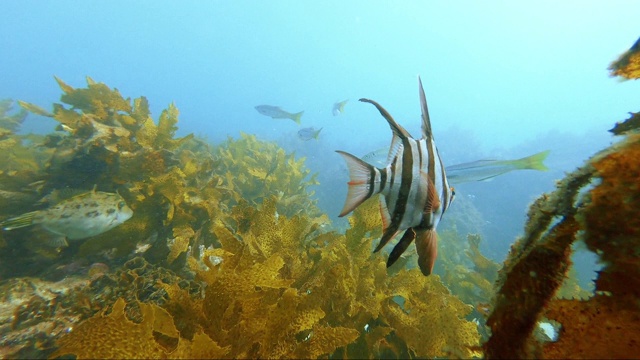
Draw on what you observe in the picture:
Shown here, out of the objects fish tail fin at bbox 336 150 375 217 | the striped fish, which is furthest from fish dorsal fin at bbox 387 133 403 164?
fish tail fin at bbox 336 150 375 217

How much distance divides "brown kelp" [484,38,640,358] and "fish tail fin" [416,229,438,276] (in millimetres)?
279

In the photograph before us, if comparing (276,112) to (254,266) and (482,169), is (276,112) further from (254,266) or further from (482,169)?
(254,266)

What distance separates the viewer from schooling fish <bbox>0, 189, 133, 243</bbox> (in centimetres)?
250

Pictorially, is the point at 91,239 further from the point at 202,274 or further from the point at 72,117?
the point at 72,117

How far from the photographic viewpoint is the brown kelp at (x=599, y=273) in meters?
0.75

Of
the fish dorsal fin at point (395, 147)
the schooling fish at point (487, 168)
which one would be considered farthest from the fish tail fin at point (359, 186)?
the schooling fish at point (487, 168)

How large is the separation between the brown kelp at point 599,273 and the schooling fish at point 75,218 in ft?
9.92

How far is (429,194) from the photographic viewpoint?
115cm

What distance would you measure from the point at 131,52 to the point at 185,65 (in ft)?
65.4

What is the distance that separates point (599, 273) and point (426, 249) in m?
0.49

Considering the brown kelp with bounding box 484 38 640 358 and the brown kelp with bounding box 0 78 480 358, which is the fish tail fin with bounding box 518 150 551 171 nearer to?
the brown kelp with bounding box 0 78 480 358

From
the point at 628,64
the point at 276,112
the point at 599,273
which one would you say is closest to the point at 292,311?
the point at 599,273

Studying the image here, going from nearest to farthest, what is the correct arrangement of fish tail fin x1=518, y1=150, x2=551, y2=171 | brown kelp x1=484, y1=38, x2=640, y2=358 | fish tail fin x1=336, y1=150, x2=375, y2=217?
brown kelp x1=484, y1=38, x2=640, y2=358, fish tail fin x1=336, y1=150, x2=375, y2=217, fish tail fin x1=518, y1=150, x2=551, y2=171

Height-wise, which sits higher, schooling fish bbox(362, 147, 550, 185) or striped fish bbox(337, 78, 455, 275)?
striped fish bbox(337, 78, 455, 275)
